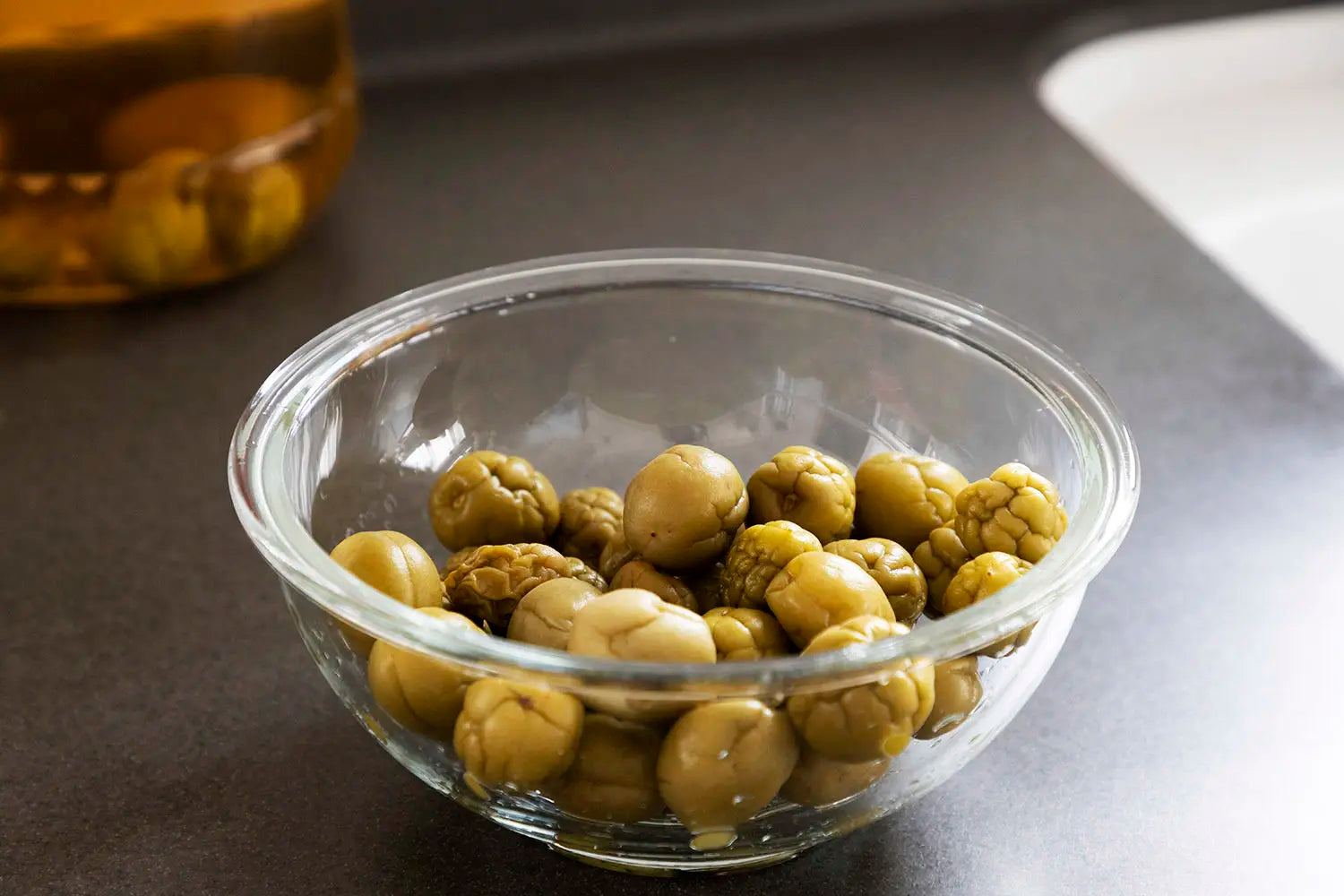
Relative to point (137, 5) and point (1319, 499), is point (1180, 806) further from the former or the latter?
point (137, 5)

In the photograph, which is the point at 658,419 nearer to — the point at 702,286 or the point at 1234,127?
the point at 702,286

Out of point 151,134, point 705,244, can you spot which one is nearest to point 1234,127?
point 705,244

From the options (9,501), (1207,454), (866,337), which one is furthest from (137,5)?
(1207,454)

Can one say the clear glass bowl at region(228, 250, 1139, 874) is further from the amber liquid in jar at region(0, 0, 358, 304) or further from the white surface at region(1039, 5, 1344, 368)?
Result: the white surface at region(1039, 5, 1344, 368)

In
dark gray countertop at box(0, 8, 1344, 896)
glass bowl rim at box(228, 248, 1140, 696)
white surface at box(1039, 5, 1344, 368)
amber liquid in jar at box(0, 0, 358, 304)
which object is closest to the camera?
glass bowl rim at box(228, 248, 1140, 696)

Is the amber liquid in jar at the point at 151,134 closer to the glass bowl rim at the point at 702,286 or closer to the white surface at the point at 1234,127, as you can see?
the glass bowl rim at the point at 702,286

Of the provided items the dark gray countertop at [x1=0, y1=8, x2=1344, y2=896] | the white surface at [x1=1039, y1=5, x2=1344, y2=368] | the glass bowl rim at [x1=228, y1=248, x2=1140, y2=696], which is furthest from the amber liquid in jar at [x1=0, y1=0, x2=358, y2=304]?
the white surface at [x1=1039, y1=5, x2=1344, y2=368]

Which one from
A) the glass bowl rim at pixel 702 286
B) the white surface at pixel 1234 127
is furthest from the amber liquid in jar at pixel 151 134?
the white surface at pixel 1234 127

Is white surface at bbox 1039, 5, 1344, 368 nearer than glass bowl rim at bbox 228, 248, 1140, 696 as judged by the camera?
No
